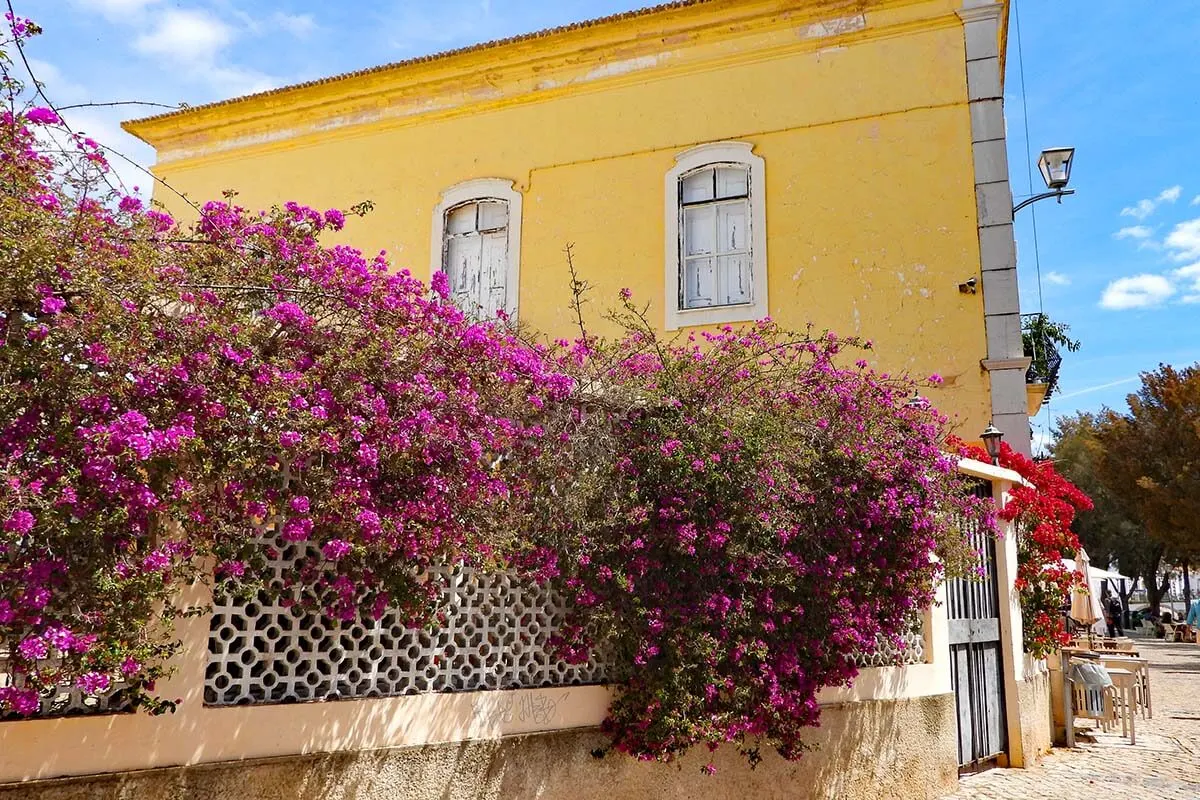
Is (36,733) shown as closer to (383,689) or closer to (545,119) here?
(383,689)

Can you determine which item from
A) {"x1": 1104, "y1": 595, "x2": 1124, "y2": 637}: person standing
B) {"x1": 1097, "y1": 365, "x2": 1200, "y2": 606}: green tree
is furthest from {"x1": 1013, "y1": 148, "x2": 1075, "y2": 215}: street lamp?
{"x1": 1104, "y1": 595, "x2": 1124, "y2": 637}: person standing

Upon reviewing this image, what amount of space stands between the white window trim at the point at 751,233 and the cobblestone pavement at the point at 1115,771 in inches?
201

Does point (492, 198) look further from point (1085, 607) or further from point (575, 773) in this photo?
point (1085, 607)

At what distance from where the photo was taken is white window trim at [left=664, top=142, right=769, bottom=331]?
1042cm

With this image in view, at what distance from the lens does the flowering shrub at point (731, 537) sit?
5.21 m

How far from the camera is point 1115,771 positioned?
8.38 meters

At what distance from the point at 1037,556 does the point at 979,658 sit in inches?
61.1

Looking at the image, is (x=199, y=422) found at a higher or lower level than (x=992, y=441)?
lower

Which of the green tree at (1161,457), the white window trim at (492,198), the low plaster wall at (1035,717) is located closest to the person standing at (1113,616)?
the green tree at (1161,457)

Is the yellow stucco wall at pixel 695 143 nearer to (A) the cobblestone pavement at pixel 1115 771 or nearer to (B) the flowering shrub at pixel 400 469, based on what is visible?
(A) the cobblestone pavement at pixel 1115 771

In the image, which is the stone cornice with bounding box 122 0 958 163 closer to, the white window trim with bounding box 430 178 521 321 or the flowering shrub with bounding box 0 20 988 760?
the white window trim with bounding box 430 178 521 321

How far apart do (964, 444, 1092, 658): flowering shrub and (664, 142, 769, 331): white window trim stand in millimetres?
2864

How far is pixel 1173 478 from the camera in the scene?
83.7ft

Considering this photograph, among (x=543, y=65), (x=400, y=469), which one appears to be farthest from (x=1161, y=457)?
(x=400, y=469)
